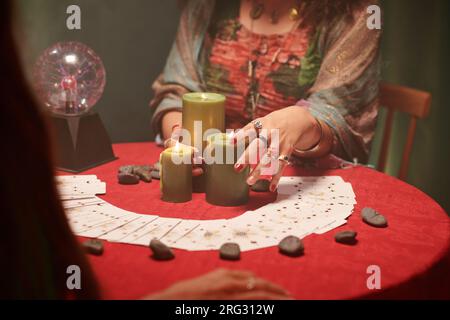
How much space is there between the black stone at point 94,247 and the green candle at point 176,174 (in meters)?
0.32

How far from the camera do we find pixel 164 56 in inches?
97.9

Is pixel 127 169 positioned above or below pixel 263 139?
below

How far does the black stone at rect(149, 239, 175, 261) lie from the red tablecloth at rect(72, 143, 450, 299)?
0.01 m

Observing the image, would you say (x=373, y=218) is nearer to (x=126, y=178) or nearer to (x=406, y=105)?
(x=126, y=178)

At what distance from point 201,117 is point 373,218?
51 centimetres

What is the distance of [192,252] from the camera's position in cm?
120

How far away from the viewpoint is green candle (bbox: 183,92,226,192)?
1.57m

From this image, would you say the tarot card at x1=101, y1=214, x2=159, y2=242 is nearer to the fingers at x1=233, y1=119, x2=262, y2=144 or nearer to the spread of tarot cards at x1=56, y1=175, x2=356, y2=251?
the spread of tarot cards at x1=56, y1=175, x2=356, y2=251

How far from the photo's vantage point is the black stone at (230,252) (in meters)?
1.17

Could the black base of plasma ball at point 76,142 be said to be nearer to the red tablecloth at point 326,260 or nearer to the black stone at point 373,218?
the red tablecloth at point 326,260

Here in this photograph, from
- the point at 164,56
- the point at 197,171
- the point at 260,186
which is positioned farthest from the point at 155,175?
the point at 164,56

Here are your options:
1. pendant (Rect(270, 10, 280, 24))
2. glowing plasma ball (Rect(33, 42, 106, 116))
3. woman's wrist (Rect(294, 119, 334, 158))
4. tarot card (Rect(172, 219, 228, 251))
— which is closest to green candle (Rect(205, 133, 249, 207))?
tarot card (Rect(172, 219, 228, 251))
